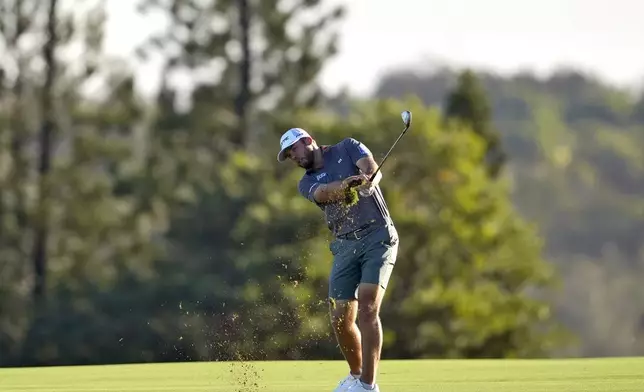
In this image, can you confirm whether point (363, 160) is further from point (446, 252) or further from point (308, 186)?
point (446, 252)

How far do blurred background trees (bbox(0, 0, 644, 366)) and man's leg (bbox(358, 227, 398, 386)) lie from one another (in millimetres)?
34698

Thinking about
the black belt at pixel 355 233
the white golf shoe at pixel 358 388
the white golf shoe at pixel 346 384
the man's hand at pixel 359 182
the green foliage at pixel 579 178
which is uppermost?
the man's hand at pixel 359 182

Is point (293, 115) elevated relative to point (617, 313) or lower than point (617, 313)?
elevated

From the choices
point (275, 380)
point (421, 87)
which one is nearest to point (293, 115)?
point (275, 380)

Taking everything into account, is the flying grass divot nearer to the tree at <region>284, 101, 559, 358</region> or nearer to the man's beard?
the man's beard

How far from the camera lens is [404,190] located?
57125 millimetres

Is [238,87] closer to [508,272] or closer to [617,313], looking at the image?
[508,272]

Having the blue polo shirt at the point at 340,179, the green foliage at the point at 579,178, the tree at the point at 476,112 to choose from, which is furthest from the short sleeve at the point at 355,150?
the green foliage at the point at 579,178

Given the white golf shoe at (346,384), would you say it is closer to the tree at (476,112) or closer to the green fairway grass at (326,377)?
the green fairway grass at (326,377)

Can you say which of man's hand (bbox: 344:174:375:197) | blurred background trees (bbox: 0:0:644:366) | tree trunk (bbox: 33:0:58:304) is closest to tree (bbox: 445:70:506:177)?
blurred background trees (bbox: 0:0:644:366)

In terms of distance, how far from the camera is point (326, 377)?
1658cm

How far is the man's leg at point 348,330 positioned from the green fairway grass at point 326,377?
3.40ft

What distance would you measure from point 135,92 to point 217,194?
5.49 metres

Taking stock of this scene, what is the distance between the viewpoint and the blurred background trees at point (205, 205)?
5356 cm
